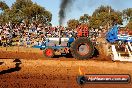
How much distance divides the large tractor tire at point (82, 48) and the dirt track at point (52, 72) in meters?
0.92

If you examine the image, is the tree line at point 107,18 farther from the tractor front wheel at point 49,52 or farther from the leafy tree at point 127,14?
the tractor front wheel at point 49,52

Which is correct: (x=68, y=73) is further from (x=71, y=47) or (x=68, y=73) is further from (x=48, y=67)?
(x=71, y=47)

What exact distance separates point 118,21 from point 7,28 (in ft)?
103

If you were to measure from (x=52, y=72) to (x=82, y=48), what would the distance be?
3957 mm

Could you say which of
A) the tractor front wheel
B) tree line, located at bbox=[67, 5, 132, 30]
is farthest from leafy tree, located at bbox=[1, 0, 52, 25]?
the tractor front wheel

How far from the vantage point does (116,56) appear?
15055 millimetres

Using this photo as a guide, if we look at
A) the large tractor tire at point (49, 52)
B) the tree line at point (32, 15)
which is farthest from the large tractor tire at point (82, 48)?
the tree line at point (32, 15)

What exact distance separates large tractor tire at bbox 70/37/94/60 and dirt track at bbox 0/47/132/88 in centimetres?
92

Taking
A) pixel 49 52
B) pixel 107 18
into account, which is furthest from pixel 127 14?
pixel 49 52

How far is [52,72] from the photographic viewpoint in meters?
11.8

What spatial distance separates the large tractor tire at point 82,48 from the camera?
15273 mm

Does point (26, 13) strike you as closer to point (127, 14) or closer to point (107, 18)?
point (107, 18)

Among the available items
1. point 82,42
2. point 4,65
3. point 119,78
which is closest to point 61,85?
point 119,78

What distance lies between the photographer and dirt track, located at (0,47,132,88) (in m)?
9.43
